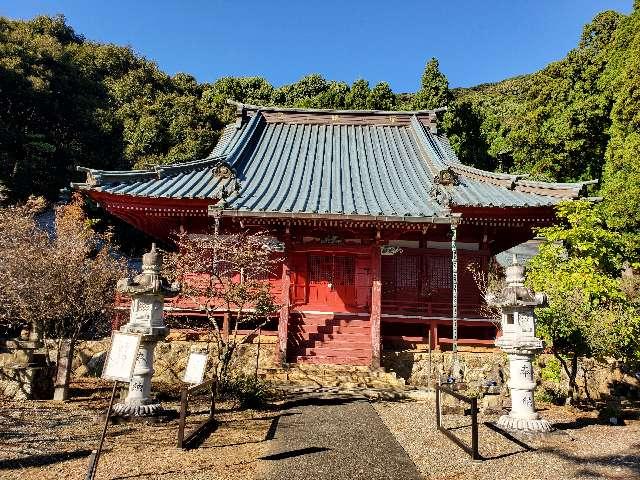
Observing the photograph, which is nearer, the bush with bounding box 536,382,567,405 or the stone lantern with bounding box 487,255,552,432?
the stone lantern with bounding box 487,255,552,432

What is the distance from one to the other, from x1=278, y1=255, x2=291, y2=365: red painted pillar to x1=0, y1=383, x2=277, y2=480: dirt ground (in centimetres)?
361

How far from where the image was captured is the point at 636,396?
12.2 m

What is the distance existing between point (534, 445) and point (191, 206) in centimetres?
1027

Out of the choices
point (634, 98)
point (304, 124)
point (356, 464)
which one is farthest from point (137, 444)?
point (634, 98)

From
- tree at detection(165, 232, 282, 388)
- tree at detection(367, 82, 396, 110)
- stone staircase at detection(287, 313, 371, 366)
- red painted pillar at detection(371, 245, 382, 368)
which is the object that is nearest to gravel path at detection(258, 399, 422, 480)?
tree at detection(165, 232, 282, 388)

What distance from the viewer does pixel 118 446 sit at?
641 cm

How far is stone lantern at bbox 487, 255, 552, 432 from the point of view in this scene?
764cm

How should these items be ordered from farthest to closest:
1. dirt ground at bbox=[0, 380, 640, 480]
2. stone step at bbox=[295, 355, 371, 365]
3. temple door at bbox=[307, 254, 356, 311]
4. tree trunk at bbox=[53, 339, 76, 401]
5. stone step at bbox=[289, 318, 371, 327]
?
temple door at bbox=[307, 254, 356, 311], stone step at bbox=[289, 318, 371, 327], stone step at bbox=[295, 355, 371, 365], tree trunk at bbox=[53, 339, 76, 401], dirt ground at bbox=[0, 380, 640, 480]

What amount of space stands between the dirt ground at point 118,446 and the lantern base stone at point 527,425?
13.5 ft

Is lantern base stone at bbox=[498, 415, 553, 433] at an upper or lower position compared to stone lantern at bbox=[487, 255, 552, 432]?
lower

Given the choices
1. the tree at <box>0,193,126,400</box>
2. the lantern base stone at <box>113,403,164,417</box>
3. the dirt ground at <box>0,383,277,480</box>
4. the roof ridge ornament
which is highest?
the roof ridge ornament

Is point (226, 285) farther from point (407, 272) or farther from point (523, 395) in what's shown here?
point (407, 272)

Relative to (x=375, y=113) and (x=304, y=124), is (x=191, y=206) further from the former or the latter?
(x=375, y=113)

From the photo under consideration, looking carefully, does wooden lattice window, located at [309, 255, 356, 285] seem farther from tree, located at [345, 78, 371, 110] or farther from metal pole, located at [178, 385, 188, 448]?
tree, located at [345, 78, 371, 110]
